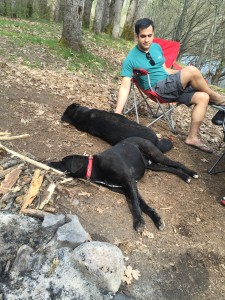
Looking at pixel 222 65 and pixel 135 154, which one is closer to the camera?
pixel 135 154

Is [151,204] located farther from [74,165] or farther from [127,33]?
[127,33]

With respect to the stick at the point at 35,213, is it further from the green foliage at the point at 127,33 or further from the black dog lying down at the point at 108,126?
the green foliage at the point at 127,33

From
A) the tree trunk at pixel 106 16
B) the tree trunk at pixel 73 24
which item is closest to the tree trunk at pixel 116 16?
the tree trunk at pixel 106 16

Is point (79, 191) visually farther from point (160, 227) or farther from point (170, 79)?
point (170, 79)

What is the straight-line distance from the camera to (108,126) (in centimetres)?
463

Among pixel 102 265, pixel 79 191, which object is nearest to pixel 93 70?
pixel 79 191

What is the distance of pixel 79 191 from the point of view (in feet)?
11.5

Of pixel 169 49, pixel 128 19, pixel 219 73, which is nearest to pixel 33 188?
pixel 169 49

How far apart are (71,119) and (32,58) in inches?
134

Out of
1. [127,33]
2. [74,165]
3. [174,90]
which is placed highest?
[174,90]

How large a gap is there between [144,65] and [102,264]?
355cm

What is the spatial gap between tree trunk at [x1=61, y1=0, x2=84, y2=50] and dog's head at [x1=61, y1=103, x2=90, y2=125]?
12.3 feet

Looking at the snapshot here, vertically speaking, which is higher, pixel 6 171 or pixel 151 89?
pixel 151 89

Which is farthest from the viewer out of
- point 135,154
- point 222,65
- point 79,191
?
point 222,65
